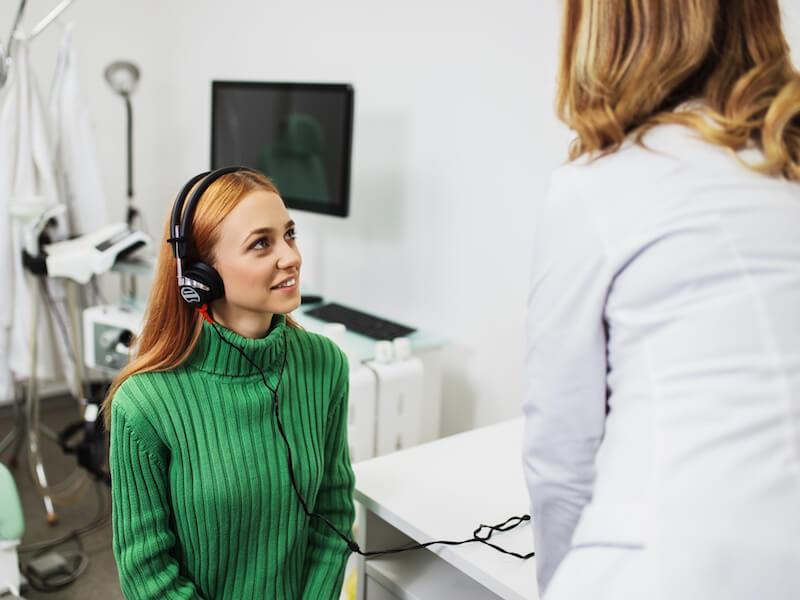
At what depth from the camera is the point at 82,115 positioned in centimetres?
284

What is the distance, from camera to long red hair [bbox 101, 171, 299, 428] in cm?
120

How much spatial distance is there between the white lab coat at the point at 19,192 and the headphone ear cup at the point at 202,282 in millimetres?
1677

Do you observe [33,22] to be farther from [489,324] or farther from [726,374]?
[726,374]

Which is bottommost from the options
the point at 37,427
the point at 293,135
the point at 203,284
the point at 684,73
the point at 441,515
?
the point at 37,427

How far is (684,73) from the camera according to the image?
88 centimetres

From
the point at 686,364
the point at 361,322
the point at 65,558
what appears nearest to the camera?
the point at 686,364

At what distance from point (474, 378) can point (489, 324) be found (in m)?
0.20

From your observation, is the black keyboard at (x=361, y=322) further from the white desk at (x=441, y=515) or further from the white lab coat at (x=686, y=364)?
the white lab coat at (x=686, y=364)

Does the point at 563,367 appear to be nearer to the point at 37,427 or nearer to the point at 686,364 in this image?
the point at 686,364

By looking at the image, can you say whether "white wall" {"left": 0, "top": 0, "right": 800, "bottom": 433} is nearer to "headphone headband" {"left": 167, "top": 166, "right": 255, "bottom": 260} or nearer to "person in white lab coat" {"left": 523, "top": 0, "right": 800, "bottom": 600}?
"person in white lab coat" {"left": 523, "top": 0, "right": 800, "bottom": 600}

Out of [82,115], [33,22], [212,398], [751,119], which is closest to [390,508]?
[212,398]

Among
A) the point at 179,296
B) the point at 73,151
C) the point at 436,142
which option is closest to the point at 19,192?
the point at 73,151

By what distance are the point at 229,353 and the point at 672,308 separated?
0.64 metres

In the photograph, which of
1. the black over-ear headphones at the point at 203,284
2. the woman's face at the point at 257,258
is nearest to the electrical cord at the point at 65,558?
the black over-ear headphones at the point at 203,284
